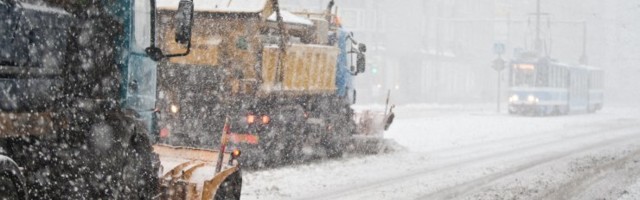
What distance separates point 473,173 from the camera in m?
12.5

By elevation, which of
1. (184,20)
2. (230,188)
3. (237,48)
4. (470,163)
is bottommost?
(470,163)

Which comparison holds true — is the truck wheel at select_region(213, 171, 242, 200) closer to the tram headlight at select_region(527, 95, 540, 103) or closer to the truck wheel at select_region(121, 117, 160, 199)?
the truck wheel at select_region(121, 117, 160, 199)

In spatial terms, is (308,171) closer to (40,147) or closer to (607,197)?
(607,197)

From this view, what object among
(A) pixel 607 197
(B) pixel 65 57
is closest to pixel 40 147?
(B) pixel 65 57

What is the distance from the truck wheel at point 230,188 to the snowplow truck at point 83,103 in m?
0.06

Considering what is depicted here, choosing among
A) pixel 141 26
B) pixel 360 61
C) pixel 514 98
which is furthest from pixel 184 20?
pixel 514 98

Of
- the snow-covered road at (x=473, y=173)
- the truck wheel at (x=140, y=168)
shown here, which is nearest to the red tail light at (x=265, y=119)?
the snow-covered road at (x=473, y=173)

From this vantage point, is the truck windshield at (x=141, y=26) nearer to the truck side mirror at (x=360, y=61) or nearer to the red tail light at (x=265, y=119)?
the red tail light at (x=265, y=119)

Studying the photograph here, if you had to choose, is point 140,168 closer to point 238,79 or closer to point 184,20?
point 184,20

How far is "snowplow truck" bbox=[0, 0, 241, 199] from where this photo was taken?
14.7 feet

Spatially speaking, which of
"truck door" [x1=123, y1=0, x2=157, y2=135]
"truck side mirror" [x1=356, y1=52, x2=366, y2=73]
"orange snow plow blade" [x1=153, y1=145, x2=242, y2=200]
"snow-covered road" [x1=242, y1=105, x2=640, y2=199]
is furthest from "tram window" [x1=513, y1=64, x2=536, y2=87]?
"truck door" [x1=123, y1=0, x2=157, y2=135]

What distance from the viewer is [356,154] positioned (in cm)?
1556

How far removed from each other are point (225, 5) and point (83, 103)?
7467 mm

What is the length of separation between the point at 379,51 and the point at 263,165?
41.2m
